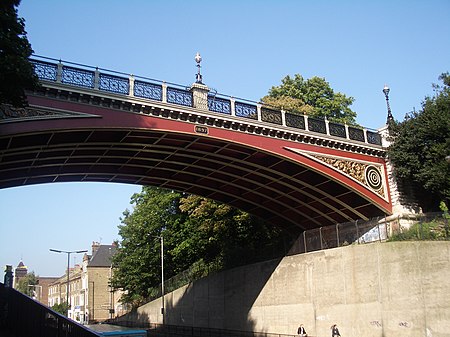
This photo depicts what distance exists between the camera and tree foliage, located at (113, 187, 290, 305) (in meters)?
43.8

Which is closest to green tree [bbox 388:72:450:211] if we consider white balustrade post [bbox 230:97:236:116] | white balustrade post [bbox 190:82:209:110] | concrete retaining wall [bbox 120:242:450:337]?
concrete retaining wall [bbox 120:242:450:337]

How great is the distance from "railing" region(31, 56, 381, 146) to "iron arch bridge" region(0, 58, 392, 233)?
0.19ft

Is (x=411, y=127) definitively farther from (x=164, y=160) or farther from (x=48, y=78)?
(x=48, y=78)

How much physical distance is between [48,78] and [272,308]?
21582 mm

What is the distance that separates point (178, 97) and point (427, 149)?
52.6 feet

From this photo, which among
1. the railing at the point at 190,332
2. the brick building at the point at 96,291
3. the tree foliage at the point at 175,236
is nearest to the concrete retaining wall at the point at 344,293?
the railing at the point at 190,332

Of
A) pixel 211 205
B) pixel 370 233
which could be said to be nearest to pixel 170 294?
pixel 211 205

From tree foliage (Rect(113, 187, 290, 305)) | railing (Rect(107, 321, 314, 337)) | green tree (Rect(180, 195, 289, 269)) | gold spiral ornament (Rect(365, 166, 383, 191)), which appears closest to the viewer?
gold spiral ornament (Rect(365, 166, 383, 191))

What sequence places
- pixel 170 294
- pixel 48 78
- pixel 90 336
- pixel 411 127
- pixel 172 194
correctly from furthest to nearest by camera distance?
pixel 172 194
pixel 170 294
pixel 411 127
pixel 48 78
pixel 90 336

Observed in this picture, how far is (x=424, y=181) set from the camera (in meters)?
32.0

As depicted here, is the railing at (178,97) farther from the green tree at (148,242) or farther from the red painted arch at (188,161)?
the green tree at (148,242)

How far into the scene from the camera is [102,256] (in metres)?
95.5

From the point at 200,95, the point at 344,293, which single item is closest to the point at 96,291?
the point at 344,293

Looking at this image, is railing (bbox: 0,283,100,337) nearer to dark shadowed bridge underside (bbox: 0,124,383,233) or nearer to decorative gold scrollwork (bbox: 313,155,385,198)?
dark shadowed bridge underside (bbox: 0,124,383,233)
